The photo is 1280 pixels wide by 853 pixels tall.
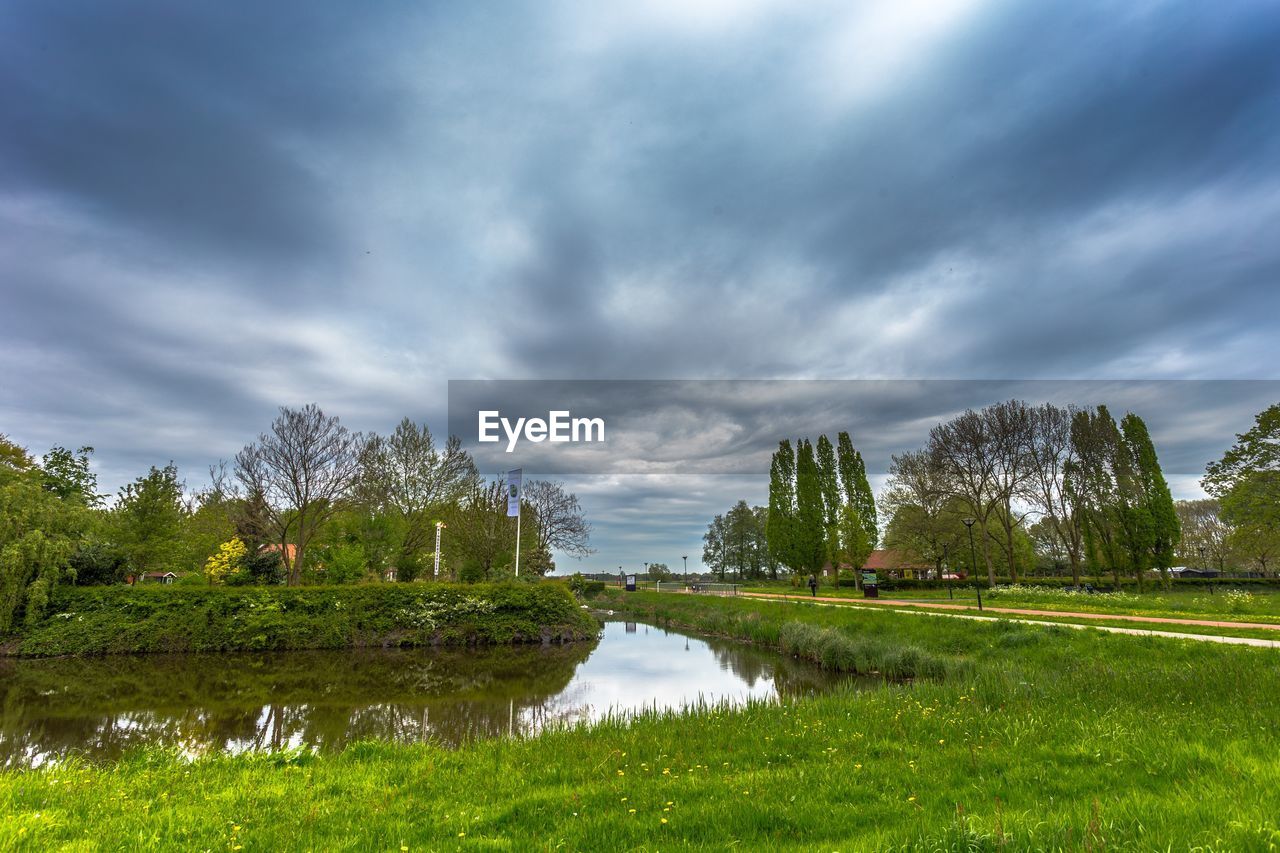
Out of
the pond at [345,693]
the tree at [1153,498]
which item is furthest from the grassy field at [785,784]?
the tree at [1153,498]

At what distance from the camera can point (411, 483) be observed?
35.7 metres

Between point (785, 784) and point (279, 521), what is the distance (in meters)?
30.5

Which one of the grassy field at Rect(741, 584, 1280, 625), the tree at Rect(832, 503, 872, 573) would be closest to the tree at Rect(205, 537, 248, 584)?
the grassy field at Rect(741, 584, 1280, 625)

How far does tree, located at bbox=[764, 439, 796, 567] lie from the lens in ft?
183

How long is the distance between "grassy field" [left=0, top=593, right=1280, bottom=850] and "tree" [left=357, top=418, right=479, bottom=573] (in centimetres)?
2735

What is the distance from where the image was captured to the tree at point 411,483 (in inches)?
1320

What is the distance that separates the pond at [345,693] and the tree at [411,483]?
1210 cm

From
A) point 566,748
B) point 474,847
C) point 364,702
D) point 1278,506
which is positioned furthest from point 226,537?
point 1278,506

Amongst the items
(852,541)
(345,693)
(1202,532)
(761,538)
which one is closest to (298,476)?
(345,693)

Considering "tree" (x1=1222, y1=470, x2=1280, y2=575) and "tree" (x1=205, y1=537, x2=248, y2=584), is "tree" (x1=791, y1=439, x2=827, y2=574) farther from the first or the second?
"tree" (x1=205, y1=537, x2=248, y2=584)

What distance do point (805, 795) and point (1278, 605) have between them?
1090 inches

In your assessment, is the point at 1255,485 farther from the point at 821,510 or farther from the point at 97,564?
the point at 97,564

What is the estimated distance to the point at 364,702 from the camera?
1337cm

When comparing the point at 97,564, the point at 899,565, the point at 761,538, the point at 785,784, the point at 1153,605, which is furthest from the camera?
the point at 761,538
